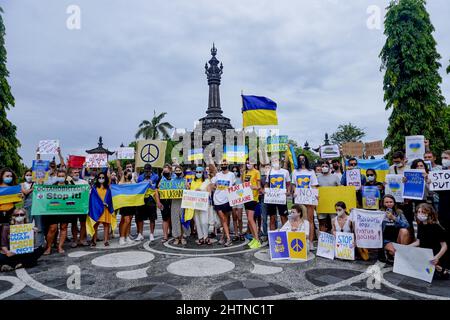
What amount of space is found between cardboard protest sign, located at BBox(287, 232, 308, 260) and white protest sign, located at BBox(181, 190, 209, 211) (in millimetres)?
2415

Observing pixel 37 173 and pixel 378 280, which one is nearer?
pixel 378 280

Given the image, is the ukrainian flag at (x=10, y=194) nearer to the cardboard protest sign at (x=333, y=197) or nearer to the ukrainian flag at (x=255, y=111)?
the ukrainian flag at (x=255, y=111)

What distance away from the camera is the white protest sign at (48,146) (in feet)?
31.3

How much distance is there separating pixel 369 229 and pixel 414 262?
1.16 metres

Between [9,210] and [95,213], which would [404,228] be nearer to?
[95,213]

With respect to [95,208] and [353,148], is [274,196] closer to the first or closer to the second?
[95,208]

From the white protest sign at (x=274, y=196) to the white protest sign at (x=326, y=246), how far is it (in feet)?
4.25

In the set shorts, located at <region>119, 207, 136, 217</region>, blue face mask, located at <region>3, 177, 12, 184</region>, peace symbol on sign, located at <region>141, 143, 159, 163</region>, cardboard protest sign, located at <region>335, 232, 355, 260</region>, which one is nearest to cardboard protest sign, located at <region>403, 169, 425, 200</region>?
cardboard protest sign, located at <region>335, 232, 355, 260</region>

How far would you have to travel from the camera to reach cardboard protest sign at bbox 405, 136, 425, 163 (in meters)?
8.59

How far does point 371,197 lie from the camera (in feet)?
22.8
